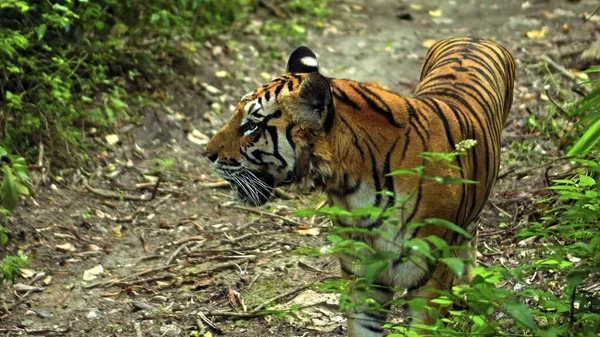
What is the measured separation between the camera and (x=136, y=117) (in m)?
7.12

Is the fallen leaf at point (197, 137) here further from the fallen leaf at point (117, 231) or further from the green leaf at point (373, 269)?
the green leaf at point (373, 269)

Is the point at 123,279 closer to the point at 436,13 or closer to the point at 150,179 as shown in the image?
the point at 150,179

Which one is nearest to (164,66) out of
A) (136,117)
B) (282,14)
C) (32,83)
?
(136,117)

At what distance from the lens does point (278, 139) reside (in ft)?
12.8

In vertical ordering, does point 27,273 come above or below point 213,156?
below

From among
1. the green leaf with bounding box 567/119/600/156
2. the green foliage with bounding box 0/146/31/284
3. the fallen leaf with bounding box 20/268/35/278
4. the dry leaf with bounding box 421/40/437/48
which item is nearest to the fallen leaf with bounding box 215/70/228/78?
the dry leaf with bounding box 421/40/437/48

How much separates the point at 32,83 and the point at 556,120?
4287 mm

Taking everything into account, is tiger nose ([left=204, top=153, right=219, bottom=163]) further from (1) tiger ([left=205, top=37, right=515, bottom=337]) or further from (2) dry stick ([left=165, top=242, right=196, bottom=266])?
(2) dry stick ([left=165, top=242, right=196, bottom=266])

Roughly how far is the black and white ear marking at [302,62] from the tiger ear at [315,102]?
24.0 inches

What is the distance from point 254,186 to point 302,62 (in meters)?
0.73

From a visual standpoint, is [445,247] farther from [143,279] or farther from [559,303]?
[143,279]

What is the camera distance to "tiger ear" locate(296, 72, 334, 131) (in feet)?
12.0

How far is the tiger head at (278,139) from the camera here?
372 centimetres

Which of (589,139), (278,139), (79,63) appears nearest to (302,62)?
(278,139)
